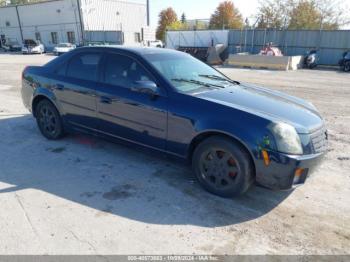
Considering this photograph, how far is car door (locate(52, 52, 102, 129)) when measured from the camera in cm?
431

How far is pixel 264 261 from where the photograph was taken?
2457 mm

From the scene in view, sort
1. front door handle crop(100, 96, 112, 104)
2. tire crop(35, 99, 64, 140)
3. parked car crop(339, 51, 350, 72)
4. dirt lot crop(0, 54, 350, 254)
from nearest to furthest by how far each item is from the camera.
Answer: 1. dirt lot crop(0, 54, 350, 254)
2. front door handle crop(100, 96, 112, 104)
3. tire crop(35, 99, 64, 140)
4. parked car crop(339, 51, 350, 72)

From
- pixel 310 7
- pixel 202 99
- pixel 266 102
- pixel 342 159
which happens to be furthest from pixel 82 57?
pixel 310 7

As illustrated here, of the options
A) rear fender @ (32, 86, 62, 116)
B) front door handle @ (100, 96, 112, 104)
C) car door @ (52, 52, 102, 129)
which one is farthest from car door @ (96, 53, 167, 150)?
rear fender @ (32, 86, 62, 116)

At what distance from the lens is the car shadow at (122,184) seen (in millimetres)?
3098

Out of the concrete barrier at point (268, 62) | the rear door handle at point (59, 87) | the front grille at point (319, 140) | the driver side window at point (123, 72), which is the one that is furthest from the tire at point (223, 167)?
the concrete barrier at point (268, 62)

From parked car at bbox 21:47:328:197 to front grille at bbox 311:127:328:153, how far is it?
0.04ft

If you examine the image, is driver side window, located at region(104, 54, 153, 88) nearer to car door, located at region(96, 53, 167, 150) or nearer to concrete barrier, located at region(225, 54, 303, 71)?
car door, located at region(96, 53, 167, 150)

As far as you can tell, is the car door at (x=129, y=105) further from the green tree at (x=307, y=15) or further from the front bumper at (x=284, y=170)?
the green tree at (x=307, y=15)

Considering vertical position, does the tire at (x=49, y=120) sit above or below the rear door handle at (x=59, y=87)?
below

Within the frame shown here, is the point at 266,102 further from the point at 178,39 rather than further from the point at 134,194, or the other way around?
the point at 178,39

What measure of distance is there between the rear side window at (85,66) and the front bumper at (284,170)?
8.86 ft

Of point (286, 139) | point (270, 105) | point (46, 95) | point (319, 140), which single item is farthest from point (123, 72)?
point (319, 140)

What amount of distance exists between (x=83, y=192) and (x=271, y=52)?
19104 millimetres
